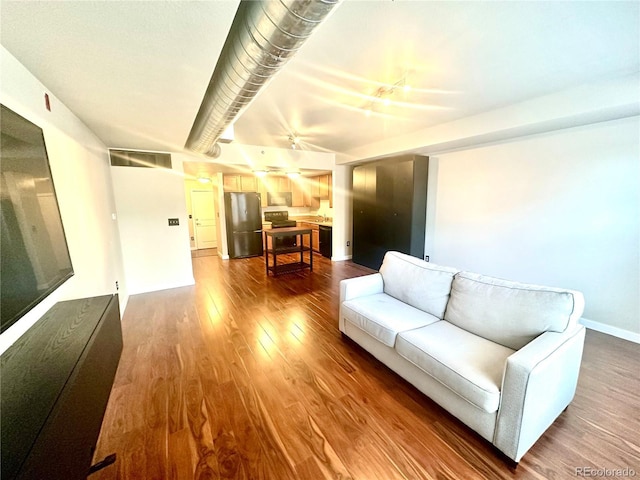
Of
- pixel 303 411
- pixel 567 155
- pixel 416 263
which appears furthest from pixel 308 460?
pixel 567 155

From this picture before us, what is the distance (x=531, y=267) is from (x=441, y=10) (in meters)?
3.21

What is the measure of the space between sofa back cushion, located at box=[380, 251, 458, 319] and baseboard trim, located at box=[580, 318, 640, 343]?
Answer: 2.09 meters

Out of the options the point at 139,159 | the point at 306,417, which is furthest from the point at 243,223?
the point at 306,417

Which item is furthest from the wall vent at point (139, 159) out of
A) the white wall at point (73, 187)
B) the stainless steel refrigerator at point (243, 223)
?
the stainless steel refrigerator at point (243, 223)

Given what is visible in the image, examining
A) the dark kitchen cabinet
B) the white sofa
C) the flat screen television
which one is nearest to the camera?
the flat screen television

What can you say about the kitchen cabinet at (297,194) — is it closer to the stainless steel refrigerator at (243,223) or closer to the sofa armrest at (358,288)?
the stainless steel refrigerator at (243,223)

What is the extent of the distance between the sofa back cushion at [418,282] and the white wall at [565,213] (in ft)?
6.04

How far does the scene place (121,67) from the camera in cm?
158

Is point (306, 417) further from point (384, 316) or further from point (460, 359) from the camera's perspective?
point (460, 359)

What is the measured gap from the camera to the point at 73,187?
83.4 inches

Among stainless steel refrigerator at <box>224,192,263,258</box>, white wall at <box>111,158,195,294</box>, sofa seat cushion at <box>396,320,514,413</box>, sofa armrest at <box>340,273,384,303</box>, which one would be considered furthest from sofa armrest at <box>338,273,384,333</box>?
stainless steel refrigerator at <box>224,192,263,258</box>

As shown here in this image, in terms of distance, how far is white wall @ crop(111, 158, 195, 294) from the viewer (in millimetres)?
3848

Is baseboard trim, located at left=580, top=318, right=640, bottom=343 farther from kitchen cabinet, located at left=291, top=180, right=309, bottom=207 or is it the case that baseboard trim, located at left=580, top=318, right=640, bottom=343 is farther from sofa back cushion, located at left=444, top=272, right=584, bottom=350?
kitchen cabinet, located at left=291, top=180, right=309, bottom=207

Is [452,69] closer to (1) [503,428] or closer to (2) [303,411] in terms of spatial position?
(1) [503,428]
